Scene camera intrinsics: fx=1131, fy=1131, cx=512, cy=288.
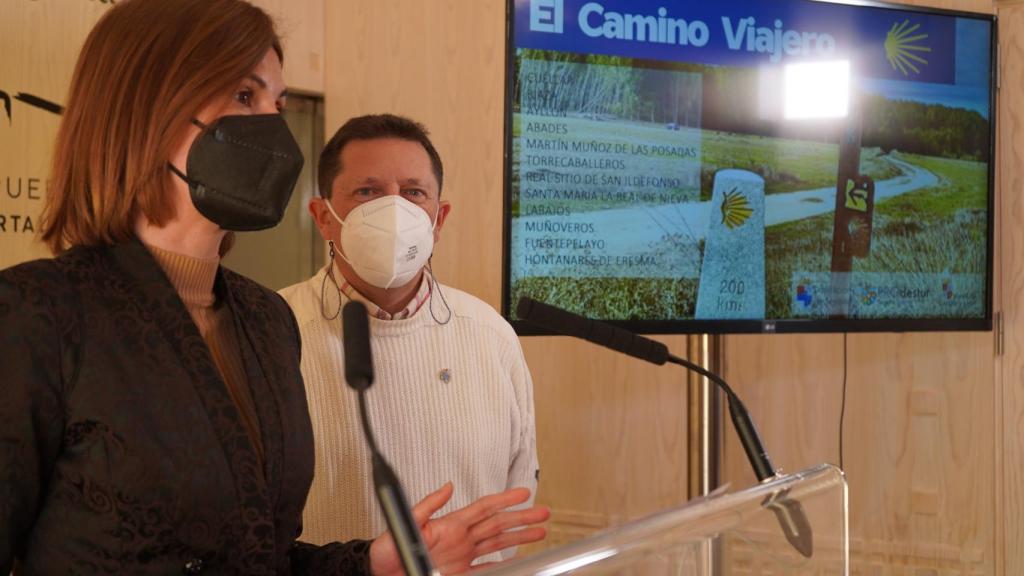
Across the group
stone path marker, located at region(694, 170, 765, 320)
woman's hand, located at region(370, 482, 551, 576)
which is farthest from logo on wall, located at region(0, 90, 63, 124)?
woman's hand, located at region(370, 482, 551, 576)

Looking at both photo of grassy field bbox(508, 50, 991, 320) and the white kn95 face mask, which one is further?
photo of grassy field bbox(508, 50, 991, 320)

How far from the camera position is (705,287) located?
2.67 metres

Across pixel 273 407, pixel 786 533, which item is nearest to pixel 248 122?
pixel 273 407

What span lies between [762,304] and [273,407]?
1.65 metres

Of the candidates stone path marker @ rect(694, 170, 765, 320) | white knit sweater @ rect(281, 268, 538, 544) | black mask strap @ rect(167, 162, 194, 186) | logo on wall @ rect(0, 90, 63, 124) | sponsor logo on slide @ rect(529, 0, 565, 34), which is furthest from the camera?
logo on wall @ rect(0, 90, 63, 124)

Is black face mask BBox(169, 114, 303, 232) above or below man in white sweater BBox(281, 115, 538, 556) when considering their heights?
above

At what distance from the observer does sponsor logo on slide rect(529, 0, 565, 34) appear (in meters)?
2.49

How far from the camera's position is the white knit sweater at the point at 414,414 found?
196 centimetres

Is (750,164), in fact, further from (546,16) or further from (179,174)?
(179,174)

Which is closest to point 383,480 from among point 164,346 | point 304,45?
point 164,346

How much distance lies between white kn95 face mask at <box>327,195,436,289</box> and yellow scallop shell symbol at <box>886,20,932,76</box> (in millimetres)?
1452

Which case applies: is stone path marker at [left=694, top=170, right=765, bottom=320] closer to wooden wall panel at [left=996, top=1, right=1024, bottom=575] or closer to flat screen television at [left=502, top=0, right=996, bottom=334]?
flat screen television at [left=502, top=0, right=996, bottom=334]

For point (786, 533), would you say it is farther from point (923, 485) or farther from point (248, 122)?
point (923, 485)

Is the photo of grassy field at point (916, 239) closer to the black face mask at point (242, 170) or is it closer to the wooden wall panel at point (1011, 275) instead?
the wooden wall panel at point (1011, 275)
